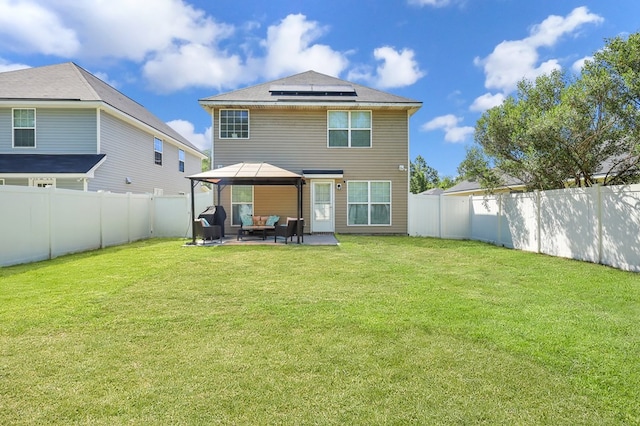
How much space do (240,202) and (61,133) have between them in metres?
7.49

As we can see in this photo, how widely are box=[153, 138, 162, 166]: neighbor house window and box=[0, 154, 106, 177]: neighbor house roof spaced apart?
4.90 meters

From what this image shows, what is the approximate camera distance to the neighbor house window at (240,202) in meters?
13.5

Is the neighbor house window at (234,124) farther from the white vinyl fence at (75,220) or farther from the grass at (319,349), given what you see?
the grass at (319,349)

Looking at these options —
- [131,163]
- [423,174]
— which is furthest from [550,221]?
[423,174]

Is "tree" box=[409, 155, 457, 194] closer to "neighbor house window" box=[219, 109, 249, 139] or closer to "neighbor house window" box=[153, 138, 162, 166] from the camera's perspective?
"neighbor house window" box=[153, 138, 162, 166]

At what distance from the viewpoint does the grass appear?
2168mm

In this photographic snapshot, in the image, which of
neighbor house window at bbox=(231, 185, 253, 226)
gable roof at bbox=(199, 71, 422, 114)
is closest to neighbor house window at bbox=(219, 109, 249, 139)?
gable roof at bbox=(199, 71, 422, 114)

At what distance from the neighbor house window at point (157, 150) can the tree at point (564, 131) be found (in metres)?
15.8

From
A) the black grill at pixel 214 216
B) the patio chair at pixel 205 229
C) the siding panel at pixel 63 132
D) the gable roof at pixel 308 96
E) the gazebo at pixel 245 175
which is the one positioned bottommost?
the patio chair at pixel 205 229

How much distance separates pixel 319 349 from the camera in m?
3.03

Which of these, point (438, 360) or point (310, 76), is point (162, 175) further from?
point (438, 360)

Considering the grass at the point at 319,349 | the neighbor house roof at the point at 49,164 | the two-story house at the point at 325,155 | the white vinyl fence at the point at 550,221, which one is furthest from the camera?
the two-story house at the point at 325,155

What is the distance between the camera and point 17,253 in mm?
7336

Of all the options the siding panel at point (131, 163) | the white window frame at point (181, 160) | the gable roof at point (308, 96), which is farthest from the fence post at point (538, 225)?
the white window frame at point (181, 160)
